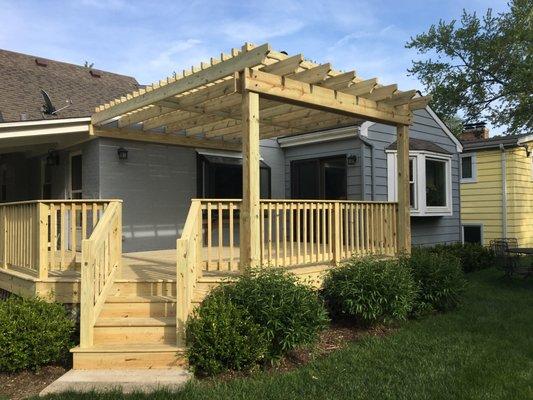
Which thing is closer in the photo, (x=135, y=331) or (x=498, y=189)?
(x=135, y=331)

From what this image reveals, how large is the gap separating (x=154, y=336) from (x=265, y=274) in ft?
4.44

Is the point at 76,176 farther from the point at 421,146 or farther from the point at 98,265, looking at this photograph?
the point at 421,146

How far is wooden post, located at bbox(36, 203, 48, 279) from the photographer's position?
5.34 meters

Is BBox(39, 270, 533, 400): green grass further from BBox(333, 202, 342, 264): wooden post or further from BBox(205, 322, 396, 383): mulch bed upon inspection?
BBox(333, 202, 342, 264): wooden post

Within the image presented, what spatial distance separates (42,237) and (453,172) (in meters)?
10.7

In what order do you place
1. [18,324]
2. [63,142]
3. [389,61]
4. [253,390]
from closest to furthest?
[253,390] → [18,324] → [63,142] → [389,61]

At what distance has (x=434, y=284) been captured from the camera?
664cm

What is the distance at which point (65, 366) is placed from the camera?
4.82m

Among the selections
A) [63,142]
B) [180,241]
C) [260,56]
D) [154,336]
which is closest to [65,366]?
[154,336]

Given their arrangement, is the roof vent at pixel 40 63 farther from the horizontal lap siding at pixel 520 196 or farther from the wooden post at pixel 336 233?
the horizontal lap siding at pixel 520 196

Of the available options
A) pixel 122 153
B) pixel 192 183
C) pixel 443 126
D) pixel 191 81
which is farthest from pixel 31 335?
pixel 443 126

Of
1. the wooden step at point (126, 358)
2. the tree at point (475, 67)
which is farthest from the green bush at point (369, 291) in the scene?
the tree at point (475, 67)

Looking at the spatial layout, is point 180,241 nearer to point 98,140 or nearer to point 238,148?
point 98,140

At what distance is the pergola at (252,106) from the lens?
17.2 ft
